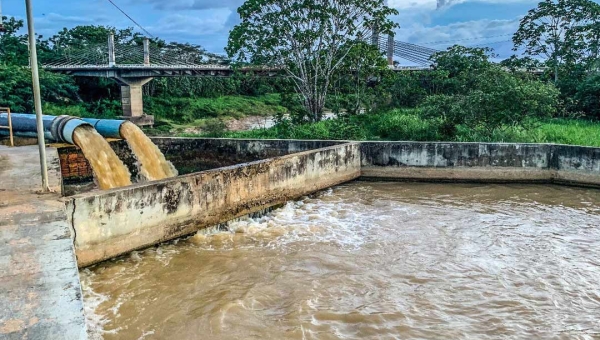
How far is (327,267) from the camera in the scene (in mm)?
6152

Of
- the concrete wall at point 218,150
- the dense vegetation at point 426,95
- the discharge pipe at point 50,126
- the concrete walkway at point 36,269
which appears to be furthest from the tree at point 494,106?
the concrete walkway at point 36,269

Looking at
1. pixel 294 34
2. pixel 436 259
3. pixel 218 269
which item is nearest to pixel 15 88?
pixel 294 34

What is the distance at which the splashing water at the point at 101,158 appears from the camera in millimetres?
8494

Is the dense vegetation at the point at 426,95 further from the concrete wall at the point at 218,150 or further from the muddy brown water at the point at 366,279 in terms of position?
the muddy brown water at the point at 366,279

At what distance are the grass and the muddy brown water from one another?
3.92 metres

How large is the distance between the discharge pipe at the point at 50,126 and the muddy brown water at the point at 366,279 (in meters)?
3.59

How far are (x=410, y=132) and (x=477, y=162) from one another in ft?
9.10

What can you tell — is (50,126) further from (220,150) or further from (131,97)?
(131,97)

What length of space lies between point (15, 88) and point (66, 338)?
21701 mm

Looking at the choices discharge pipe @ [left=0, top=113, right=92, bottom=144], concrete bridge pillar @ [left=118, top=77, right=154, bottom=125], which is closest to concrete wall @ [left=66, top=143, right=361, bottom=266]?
discharge pipe @ [left=0, top=113, right=92, bottom=144]

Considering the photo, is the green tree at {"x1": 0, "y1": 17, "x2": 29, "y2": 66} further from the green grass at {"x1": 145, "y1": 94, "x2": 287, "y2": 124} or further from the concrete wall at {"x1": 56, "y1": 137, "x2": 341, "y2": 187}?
the concrete wall at {"x1": 56, "y1": 137, "x2": 341, "y2": 187}

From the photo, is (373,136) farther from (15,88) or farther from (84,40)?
(84,40)

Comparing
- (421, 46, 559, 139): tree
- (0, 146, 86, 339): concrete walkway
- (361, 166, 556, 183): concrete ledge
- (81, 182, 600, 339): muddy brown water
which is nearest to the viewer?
(0, 146, 86, 339): concrete walkway

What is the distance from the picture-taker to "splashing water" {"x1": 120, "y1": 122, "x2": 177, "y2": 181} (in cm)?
994
